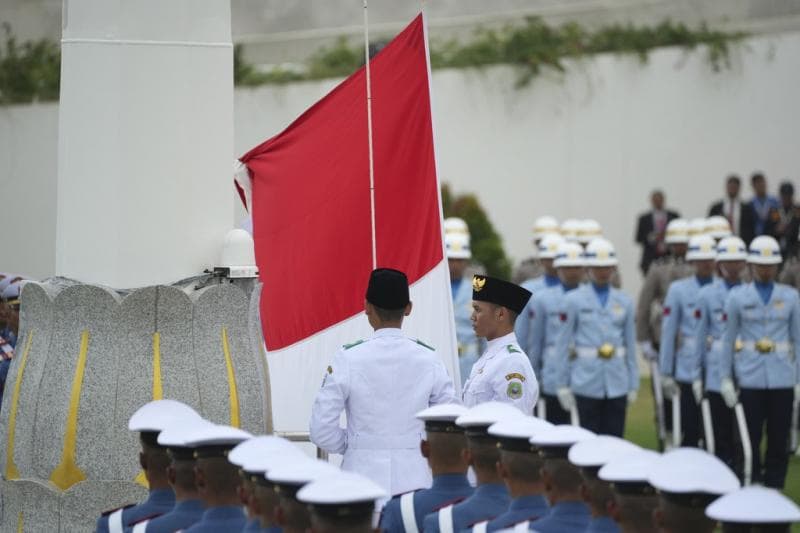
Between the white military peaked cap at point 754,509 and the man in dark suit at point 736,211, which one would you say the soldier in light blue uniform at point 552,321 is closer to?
the man in dark suit at point 736,211

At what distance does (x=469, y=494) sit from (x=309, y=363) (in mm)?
3003

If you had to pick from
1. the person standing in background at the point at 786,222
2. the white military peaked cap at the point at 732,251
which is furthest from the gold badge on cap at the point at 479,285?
→ the person standing in background at the point at 786,222

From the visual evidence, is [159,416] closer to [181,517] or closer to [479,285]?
[181,517]

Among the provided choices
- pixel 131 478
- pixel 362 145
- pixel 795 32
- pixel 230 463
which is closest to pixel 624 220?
pixel 795 32

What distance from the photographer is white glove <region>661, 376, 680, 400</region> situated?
1414 cm

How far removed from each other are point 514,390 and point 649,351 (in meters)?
8.81

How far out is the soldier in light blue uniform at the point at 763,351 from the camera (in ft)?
40.8

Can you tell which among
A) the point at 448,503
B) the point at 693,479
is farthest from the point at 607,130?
the point at 693,479

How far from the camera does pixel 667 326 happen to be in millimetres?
14047

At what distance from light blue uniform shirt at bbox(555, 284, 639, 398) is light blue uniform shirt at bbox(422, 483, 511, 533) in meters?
7.92

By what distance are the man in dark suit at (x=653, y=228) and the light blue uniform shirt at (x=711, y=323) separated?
5.47 metres

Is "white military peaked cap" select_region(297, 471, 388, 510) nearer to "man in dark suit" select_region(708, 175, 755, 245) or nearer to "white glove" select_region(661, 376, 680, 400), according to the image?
"white glove" select_region(661, 376, 680, 400)

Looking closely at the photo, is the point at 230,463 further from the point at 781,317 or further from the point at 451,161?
the point at 451,161

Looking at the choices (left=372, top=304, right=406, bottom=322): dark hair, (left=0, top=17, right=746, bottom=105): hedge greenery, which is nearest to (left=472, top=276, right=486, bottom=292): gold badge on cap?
(left=372, top=304, right=406, bottom=322): dark hair
